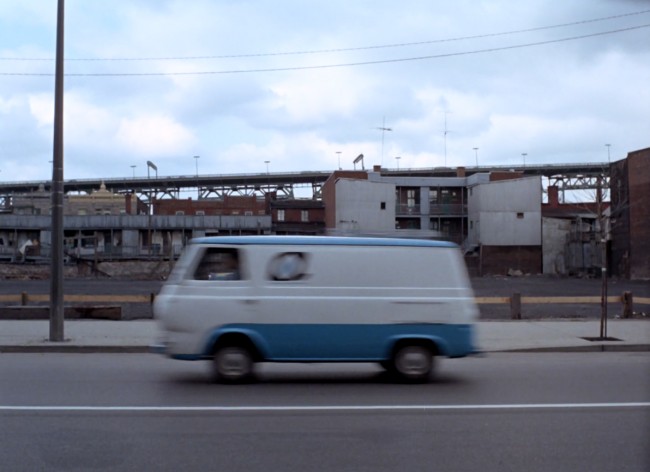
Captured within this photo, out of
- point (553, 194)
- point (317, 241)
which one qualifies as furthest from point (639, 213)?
point (317, 241)

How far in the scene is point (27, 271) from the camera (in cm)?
6612

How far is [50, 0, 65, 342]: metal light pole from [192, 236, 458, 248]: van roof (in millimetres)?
6183

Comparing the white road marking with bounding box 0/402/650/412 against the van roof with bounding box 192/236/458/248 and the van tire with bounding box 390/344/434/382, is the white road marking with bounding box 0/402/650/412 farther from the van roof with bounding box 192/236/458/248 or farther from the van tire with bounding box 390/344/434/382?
the van roof with bounding box 192/236/458/248

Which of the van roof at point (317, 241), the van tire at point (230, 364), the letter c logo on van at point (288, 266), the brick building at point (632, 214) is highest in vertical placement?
the brick building at point (632, 214)

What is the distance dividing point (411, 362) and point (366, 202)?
59.5 metres

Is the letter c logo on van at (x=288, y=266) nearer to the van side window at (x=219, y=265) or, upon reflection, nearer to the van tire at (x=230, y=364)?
the van side window at (x=219, y=265)

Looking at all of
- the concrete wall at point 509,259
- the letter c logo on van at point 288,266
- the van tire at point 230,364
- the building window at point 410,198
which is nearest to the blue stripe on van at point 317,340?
the van tire at point 230,364

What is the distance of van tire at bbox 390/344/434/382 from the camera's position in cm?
1147

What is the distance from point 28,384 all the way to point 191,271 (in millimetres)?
3023
